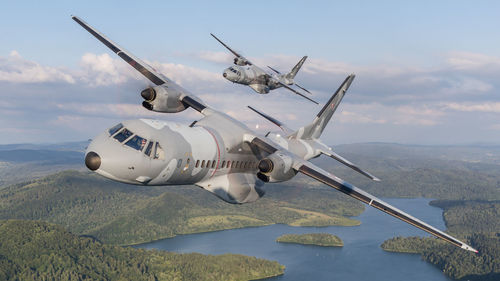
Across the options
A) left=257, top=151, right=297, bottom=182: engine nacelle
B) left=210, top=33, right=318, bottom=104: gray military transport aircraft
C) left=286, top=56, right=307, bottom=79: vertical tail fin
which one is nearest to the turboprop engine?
left=210, top=33, right=318, bottom=104: gray military transport aircraft

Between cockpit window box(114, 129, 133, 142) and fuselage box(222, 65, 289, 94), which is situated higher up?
fuselage box(222, 65, 289, 94)

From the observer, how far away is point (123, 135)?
758 inches

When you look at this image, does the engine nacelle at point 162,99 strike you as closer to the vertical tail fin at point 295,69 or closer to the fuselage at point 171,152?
the fuselage at point 171,152

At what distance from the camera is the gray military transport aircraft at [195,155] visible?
1899 centimetres

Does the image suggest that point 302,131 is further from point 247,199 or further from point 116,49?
point 116,49

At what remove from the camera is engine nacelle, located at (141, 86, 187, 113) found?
26.8 meters

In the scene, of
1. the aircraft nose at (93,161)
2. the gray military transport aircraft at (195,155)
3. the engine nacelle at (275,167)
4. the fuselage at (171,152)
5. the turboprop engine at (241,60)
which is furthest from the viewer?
the turboprop engine at (241,60)

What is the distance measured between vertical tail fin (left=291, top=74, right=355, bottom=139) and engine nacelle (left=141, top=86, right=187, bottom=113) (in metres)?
15.0

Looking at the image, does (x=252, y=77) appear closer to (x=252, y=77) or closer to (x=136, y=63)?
(x=252, y=77)

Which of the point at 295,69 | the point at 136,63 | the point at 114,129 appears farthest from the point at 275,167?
the point at 295,69

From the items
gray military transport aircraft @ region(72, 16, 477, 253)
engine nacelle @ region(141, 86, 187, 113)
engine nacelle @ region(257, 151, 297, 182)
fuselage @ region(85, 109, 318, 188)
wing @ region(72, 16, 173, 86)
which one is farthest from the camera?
wing @ region(72, 16, 173, 86)

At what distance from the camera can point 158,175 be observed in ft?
67.4

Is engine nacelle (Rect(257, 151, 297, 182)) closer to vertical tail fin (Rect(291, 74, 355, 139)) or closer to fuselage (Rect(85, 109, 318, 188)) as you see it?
fuselage (Rect(85, 109, 318, 188))

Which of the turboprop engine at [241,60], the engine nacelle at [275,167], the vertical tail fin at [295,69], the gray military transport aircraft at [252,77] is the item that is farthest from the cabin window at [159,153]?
the vertical tail fin at [295,69]
